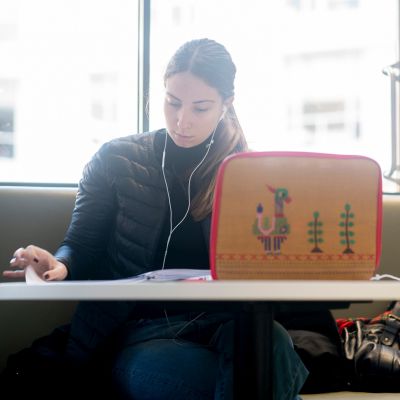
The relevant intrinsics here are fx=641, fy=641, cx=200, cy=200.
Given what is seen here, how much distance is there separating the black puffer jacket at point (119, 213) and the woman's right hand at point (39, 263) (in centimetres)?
24

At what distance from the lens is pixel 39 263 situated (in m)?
1.24

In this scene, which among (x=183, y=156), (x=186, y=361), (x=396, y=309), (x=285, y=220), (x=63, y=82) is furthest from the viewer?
(x=63, y=82)

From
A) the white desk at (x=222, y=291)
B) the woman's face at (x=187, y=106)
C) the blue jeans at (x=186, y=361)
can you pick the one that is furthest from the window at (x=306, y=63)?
the white desk at (x=222, y=291)

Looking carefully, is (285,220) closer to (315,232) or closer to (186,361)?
(315,232)

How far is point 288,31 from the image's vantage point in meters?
2.57

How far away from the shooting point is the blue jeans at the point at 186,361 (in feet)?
3.63

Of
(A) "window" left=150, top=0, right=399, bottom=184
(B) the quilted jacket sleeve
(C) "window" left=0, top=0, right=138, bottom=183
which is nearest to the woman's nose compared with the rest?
(B) the quilted jacket sleeve

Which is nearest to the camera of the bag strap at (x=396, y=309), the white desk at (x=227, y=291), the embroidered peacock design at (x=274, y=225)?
the white desk at (x=227, y=291)

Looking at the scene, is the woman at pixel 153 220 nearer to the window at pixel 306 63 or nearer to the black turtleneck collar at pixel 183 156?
the black turtleneck collar at pixel 183 156

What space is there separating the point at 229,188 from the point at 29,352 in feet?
2.44

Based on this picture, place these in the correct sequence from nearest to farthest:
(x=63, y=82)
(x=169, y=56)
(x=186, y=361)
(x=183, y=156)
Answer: (x=186, y=361), (x=183, y=156), (x=169, y=56), (x=63, y=82)

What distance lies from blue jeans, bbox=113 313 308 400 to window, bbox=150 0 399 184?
1.23 meters

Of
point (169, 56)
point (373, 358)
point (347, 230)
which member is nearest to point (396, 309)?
point (373, 358)

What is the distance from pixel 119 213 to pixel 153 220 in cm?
10
